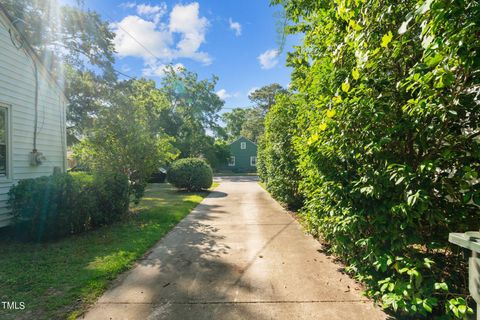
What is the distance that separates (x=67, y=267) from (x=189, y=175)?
9313mm

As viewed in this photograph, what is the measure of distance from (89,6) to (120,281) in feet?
54.2

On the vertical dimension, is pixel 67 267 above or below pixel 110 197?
below

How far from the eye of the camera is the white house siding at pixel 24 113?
5488mm

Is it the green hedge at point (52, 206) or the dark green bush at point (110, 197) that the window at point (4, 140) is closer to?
the green hedge at point (52, 206)

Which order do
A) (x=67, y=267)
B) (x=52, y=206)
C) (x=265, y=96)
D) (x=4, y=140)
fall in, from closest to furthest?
1. (x=67, y=267)
2. (x=52, y=206)
3. (x=4, y=140)
4. (x=265, y=96)

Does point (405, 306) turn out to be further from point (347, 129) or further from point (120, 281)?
point (120, 281)

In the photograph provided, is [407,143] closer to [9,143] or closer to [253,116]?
[9,143]

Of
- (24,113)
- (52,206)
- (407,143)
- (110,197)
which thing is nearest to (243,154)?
(110,197)

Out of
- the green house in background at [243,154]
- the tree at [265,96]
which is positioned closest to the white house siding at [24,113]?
the green house in background at [243,154]

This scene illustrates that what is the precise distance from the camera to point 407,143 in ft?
7.83

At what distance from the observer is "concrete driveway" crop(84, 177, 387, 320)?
2.64 m

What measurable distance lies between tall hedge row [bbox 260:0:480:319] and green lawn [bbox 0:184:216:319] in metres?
3.11

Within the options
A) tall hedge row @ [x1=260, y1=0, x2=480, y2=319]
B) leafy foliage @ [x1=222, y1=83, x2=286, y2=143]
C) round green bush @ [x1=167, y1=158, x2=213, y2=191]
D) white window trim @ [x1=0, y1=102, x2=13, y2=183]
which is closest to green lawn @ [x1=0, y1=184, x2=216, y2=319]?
white window trim @ [x1=0, y1=102, x2=13, y2=183]

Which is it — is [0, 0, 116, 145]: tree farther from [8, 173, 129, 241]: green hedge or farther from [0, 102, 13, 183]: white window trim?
[8, 173, 129, 241]: green hedge
